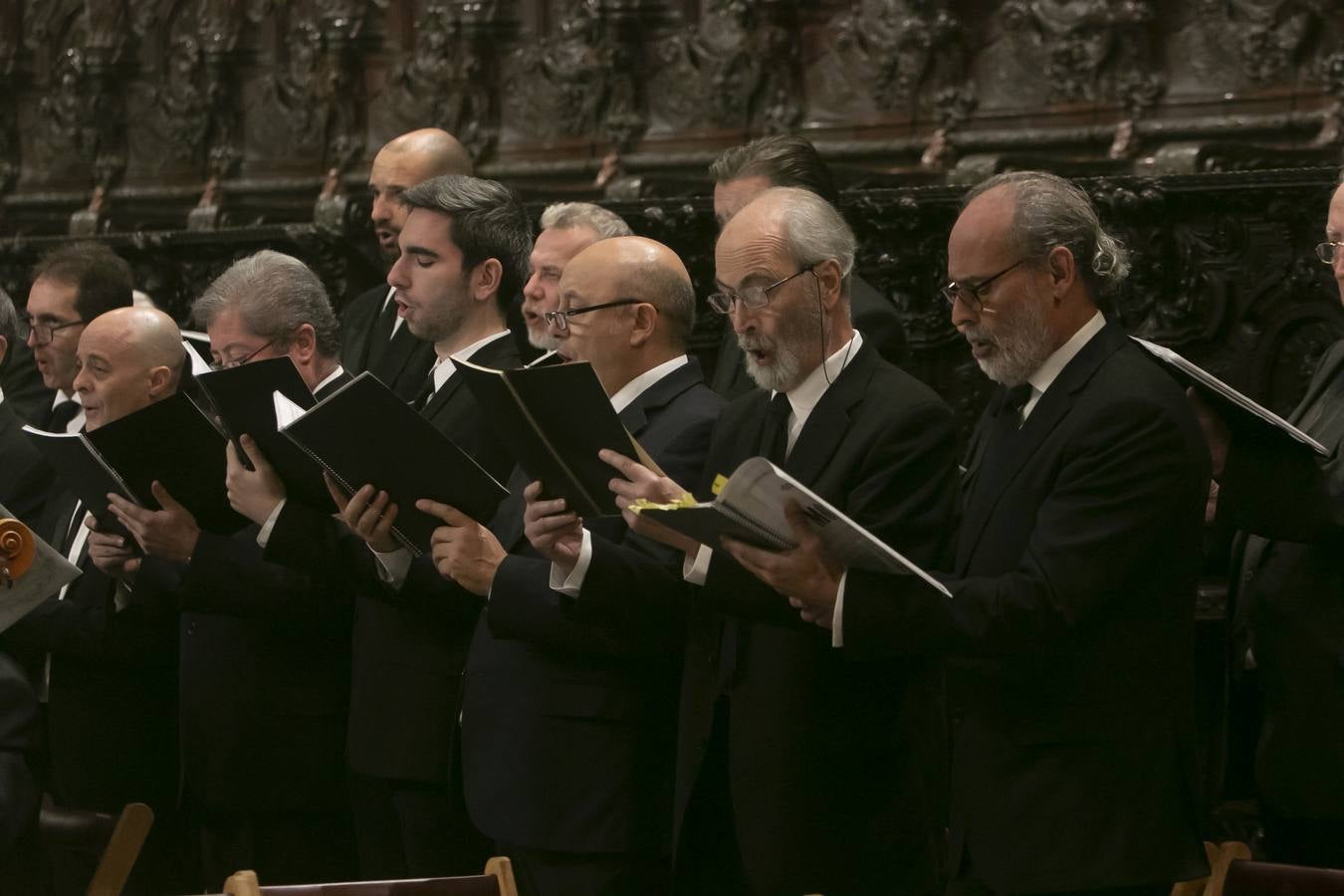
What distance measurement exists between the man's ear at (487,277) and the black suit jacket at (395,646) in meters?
0.34

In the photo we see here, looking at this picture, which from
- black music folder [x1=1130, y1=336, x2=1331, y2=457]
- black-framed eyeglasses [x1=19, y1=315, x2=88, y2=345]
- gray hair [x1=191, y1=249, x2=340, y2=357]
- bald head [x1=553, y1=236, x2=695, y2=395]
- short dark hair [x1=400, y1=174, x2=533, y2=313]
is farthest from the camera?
black-framed eyeglasses [x1=19, y1=315, x2=88, y2=345]

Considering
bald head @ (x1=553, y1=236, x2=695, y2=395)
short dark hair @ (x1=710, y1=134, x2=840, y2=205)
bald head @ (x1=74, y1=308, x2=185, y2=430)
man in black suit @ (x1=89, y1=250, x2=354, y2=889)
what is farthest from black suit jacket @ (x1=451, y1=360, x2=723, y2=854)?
bald head @ (x1=74, y1=308, x2=185, y2=430)

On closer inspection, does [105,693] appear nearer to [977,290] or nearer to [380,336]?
[380,336]

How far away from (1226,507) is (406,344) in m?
2.47

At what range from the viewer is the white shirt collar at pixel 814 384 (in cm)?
345

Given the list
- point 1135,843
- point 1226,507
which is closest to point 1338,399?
point 1226,507

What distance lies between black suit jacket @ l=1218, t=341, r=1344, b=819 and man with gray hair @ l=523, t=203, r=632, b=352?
5.50 feet

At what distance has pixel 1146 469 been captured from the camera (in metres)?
3.03

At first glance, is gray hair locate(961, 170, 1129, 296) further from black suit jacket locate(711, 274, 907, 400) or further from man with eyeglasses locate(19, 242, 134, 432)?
man with eyeglasses locate(19, 242, 134, 432)

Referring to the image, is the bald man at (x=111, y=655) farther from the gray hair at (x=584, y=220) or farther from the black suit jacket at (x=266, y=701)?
the gray hair at (x=584, y=220)

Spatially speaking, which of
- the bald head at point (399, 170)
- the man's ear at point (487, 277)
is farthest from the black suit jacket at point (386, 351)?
the man's ear at point (487, 277)

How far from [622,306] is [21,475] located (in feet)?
6.63

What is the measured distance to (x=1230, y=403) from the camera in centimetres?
317

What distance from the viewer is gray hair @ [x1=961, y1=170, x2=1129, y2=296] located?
322cm
